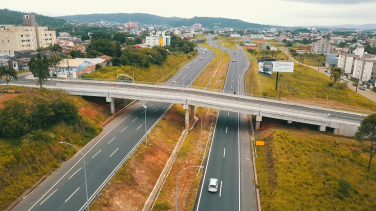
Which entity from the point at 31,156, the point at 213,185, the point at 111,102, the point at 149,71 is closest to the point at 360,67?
the point at 149,71

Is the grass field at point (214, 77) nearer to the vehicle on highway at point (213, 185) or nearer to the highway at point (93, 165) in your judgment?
the highway at point (93, 165)

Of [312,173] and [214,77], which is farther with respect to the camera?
[214,77]

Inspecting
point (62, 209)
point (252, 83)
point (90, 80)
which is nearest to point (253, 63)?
point (252, 83)

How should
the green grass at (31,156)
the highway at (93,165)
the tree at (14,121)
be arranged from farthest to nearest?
1. the tree at (14,121)
2. the green grass at (31,156)
3. the highway at (93,165)

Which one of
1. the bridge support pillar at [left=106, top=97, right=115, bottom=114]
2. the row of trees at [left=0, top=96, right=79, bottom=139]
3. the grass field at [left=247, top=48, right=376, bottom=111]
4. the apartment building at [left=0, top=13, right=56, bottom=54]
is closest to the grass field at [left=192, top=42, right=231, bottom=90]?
the grass field at [left=247, top=48, right=376, bottom=111]

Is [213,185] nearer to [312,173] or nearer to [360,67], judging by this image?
[312,173]

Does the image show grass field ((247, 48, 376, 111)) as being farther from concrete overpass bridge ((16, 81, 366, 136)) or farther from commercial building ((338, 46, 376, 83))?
commercial building ((338, 46, 376, 83))

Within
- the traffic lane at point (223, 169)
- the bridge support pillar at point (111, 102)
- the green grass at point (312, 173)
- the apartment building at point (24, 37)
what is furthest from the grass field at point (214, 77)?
the apartment building at point (24, 37)
